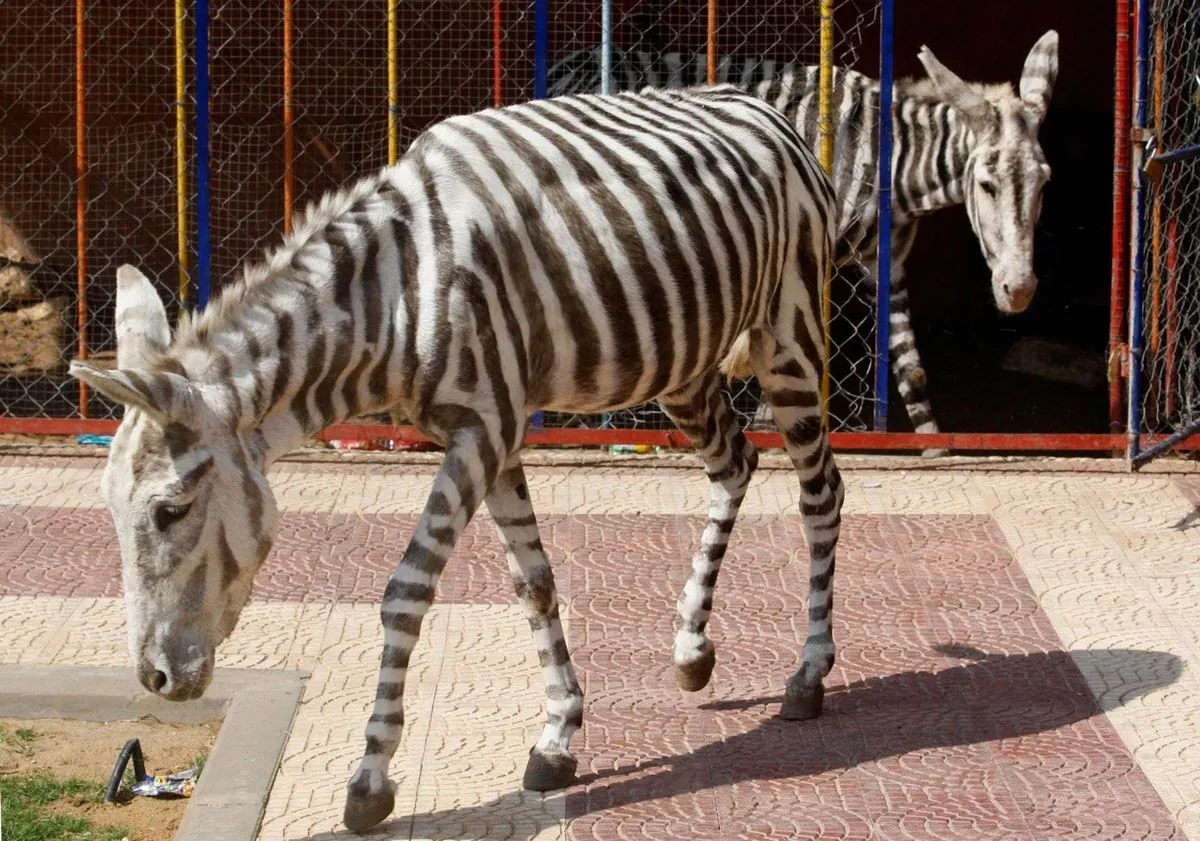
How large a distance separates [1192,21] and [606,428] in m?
3.79

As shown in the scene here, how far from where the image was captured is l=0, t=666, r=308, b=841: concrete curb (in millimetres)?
5535

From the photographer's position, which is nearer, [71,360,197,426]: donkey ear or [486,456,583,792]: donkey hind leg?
[71,360,197,426]: donkey ear

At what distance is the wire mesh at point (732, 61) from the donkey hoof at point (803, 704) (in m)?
3.37

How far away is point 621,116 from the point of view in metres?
5.95

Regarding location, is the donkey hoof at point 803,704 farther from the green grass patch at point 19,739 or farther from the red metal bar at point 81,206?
the red metal bar at point 81,206

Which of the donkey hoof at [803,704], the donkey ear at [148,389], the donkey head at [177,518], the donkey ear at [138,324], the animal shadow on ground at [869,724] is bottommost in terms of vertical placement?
the animal shadow on ground at [869,724]

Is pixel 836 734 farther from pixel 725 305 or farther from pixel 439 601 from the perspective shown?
pixel 439 601

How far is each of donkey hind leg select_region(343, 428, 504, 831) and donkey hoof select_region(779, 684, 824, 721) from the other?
59.0 inches

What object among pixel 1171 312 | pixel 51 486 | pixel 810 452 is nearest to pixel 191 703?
pixel 810 452

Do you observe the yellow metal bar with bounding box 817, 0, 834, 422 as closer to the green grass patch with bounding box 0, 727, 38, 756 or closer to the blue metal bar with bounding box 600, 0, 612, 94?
the blue metal bar with bounding box 600, 0, 612, 94

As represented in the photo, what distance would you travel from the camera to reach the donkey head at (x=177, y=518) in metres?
4.64

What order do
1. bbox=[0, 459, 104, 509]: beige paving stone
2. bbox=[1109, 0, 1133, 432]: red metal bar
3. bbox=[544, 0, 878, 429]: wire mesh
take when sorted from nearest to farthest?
bbox=[0, 459, 104, 509]: beige paving stone
bbox=[1109, 0, 1133, 432]: red metal bar
bbox=[544, 0, 878, 429]: wire mesh

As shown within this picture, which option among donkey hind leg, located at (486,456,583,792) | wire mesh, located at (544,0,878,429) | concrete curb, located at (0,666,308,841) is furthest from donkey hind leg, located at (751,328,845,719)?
wire mesh, located at (544,0,878,429)

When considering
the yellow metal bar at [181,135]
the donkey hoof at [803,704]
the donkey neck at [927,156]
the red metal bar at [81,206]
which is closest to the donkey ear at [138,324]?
the donkey hoof at [803,704]
